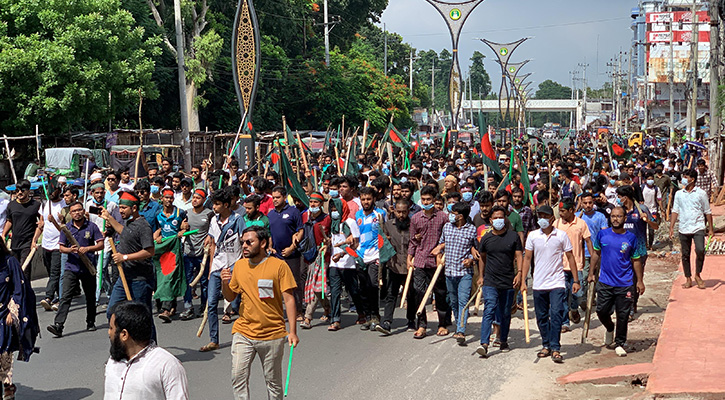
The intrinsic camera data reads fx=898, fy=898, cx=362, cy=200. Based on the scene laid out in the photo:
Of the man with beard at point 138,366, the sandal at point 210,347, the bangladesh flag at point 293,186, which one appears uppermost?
the bangladesh flag at point 293,186

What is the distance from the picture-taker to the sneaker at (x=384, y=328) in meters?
9.71

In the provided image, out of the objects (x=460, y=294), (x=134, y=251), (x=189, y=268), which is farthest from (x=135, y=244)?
(x=460, y=294)

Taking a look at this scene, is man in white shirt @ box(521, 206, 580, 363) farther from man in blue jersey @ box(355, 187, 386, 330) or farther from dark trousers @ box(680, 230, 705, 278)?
dark trousers @ box(680, 230, 705, 278)

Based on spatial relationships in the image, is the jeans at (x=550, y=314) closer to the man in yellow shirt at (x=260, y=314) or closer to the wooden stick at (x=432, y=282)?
the wooden stick at (x=432, y=282)

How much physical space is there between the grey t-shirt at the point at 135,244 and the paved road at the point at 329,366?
922 mm

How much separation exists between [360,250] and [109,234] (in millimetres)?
2682

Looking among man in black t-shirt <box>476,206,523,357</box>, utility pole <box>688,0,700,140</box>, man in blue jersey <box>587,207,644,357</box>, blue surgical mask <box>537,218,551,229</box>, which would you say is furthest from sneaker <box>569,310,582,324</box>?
utility pole <box>688,0,700,140</box>

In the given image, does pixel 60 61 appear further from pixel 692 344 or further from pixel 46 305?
pixel 692 344

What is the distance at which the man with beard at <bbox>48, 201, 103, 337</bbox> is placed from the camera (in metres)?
9.52

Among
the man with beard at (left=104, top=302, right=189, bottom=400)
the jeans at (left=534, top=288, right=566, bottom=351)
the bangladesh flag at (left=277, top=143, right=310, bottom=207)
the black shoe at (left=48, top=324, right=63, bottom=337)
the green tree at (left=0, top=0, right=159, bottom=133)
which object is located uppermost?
the green tree at (left=0, top=0, right=159, bottom=133)

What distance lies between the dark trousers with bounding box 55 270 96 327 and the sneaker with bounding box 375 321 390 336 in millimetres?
3156

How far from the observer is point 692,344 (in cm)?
876

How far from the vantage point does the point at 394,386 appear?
7.69 metres

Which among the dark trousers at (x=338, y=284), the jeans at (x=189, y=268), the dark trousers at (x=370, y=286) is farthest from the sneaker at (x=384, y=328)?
the jeans at (x=189, y=268)
